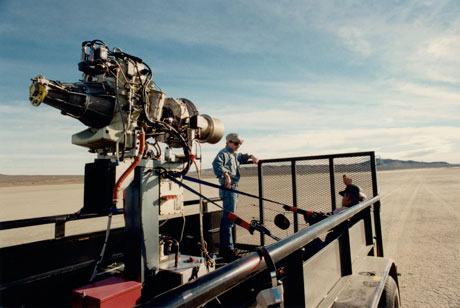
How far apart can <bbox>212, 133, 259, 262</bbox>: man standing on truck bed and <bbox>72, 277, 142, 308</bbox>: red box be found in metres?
2.05

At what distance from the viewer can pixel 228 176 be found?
14.8 ft

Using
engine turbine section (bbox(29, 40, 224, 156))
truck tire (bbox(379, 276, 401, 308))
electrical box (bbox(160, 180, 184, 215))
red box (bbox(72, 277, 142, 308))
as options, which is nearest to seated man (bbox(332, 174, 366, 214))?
truck tire (bbox(379, 276, 401, 308))

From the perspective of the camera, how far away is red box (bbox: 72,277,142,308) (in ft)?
6.71

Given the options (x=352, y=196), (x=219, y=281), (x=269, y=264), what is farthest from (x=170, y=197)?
(x=352, y=196)

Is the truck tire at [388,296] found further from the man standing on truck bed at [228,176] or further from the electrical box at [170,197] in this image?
the man standing on truck bed at [228,176]

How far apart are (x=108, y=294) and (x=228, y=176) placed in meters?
2.66

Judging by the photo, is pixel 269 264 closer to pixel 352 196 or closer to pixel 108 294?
pixel 108 294

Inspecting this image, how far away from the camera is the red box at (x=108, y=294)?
204 centimetres

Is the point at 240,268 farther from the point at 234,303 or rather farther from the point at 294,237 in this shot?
the point at 234,303

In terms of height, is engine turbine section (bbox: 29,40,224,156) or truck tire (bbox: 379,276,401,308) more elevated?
engine turbine section (bbox: 29,40,224,156)

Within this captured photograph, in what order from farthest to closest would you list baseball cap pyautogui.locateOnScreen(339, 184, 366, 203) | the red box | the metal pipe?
baseball cap pyautogui.locateOnScreen(339, 184, 366, 203) → the red box → the metal pipe

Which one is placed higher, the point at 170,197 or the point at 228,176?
the point at 228,176

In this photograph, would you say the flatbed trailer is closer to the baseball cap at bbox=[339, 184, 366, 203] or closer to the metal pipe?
the metal pipe

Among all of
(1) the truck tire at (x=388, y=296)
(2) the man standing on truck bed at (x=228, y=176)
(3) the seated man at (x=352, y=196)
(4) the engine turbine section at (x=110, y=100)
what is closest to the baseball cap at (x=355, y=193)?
(3) the seated man at (x=352, y=196)
